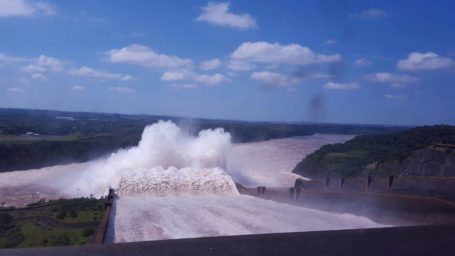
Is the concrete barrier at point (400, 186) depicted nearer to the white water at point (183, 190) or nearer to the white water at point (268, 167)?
the white water at point (183, 190)

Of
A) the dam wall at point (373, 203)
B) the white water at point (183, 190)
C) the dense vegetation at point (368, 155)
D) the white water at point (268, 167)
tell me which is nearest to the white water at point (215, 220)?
the white water at point (183, 190)

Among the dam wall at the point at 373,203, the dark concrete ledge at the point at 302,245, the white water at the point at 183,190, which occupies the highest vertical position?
the dark concrete ledge at the point at 302,245

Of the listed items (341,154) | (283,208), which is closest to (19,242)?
(283,208)

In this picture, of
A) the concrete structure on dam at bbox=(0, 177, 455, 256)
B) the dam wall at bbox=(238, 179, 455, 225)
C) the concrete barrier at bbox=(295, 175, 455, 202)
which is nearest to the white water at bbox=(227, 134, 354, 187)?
the dam wall at bbox=(238, 179, 455, 225)

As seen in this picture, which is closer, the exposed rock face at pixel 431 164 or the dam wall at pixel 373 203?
the dam wall at pixel 373 203

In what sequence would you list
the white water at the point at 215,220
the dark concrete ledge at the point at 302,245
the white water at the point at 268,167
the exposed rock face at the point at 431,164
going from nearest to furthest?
the dark concrete ledge at the point at 302,245 → the white water at the point at 215,220 → the exposed rock face at the point at 431,164 → the white water at the point at 268,167

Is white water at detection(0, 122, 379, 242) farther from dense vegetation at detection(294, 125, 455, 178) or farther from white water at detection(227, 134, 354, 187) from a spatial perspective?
dense vegetation at detection(294, 125, 455, 178)

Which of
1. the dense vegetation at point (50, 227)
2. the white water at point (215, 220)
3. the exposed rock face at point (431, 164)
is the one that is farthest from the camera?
the exposed rock face at point (431, 164)
